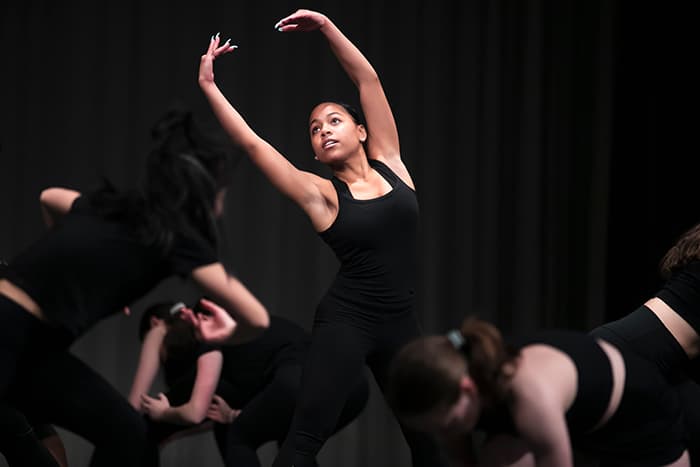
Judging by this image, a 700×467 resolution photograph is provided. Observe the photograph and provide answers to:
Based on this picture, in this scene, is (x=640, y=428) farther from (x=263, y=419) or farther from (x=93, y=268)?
(x=263, y=419)

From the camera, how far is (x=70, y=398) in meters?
2.04

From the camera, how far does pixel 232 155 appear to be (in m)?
2.01

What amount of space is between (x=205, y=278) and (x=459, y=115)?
129 inches

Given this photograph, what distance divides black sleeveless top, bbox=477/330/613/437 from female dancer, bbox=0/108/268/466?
0.53m

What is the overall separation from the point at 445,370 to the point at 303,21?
1.46 m

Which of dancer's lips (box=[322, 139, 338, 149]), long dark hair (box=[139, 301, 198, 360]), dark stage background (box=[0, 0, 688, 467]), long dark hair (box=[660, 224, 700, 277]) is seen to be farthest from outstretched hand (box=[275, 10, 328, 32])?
dark stage background (box=[0, 0, 688, 467])

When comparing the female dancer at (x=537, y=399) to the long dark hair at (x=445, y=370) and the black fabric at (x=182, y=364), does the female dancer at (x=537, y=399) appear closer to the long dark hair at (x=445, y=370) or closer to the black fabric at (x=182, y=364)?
the long dark hair at (x=445, y=370)

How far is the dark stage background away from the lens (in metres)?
4.59

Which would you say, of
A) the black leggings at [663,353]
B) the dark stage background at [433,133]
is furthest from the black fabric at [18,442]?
the dark stage background at [433,133]

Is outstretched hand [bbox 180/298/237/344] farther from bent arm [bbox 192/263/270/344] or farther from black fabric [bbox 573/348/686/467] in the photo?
black fabric [bbox 573/348/686/467]

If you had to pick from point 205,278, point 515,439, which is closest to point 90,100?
Result: point 205,278

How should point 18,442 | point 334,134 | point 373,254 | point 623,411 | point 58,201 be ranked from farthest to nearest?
point 334,134, point 373,254, point 18,442, point 58,201, point 623,411

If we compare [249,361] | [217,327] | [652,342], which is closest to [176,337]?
[249,361]

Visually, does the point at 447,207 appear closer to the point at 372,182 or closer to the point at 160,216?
the point at 372,182
